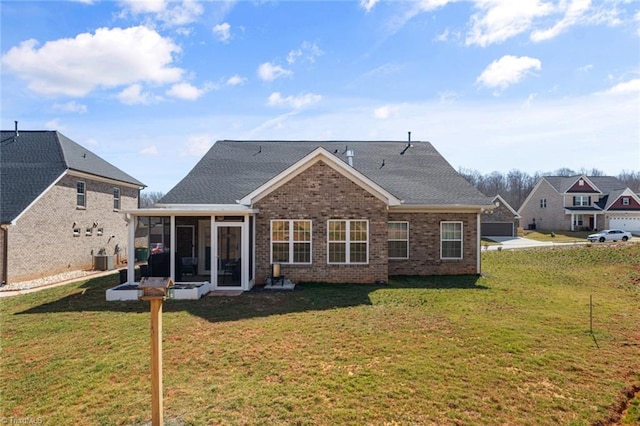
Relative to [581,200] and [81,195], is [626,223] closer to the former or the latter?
[581,200]

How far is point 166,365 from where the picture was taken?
6.62 metres

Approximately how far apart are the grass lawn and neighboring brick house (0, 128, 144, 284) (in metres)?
4.33

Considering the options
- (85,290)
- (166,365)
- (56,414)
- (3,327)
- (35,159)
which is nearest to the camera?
(56,414)

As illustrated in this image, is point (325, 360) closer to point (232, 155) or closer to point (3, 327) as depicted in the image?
point (3, 327)

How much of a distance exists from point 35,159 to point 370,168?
670 inches

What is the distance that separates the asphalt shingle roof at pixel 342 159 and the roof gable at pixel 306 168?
2.69 m

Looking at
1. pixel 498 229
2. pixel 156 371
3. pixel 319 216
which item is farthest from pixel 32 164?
pixel 498 229

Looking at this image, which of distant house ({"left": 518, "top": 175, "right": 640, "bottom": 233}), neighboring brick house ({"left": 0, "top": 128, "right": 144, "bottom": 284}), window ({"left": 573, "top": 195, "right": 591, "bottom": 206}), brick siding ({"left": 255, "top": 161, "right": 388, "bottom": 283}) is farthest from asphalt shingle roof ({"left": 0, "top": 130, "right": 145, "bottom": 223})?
window ({"left": 573, "top": 195, "right": 591, "bottom": 206})

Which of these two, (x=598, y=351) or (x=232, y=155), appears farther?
(x=232, y=155)

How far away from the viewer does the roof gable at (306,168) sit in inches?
542

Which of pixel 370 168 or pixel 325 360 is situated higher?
pixel 370 168

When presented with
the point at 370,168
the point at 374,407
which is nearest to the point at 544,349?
the point at 374,407

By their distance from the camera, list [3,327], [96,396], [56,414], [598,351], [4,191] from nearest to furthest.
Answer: [56,414] → [96,396] → [598,351] → [3,327] → [4,191]

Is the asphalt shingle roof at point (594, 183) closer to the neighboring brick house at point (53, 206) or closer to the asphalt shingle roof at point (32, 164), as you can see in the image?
the neighboring brick house at point (53, 206)
